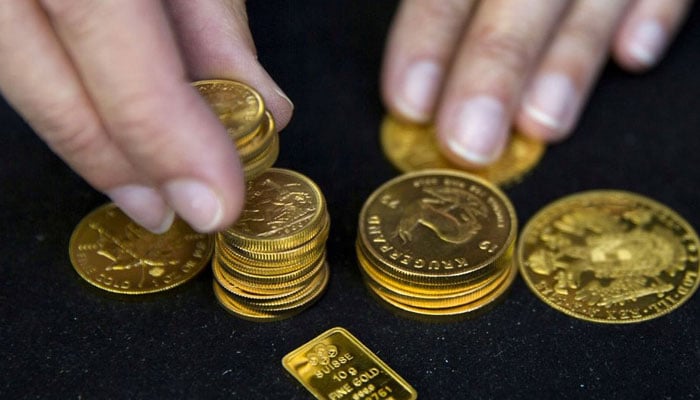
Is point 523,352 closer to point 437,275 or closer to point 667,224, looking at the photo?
point 437,275

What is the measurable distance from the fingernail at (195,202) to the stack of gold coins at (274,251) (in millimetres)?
113

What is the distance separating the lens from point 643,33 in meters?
1.38

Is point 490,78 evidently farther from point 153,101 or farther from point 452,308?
point 153,101

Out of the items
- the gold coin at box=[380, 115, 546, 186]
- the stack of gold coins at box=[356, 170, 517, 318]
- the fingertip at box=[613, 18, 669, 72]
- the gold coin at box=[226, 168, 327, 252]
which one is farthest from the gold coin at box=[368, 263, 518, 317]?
the fingertip at box=[613, 18, 669, 72]

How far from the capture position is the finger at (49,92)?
32.8 inches

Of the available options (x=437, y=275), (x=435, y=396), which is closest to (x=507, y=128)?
(x=437, y=275)

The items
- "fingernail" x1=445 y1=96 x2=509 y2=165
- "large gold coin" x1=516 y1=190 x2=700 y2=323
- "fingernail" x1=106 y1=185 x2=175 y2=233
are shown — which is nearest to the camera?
"fingernail" x1=106 y1=185 x2=175 y2=233

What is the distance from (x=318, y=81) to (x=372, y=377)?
0.51 metres

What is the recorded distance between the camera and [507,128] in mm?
1206

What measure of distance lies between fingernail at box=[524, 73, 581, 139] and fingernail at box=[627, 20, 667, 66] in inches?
6.7

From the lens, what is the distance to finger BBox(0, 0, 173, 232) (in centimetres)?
83

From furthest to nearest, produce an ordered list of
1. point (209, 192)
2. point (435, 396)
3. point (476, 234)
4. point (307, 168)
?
point (307, 168), point (476, 234), point (435, 396), point (209, 192)

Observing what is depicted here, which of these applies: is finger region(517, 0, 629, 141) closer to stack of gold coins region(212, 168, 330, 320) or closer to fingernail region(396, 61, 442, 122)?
fingernail region(396, 61, 442, 122)

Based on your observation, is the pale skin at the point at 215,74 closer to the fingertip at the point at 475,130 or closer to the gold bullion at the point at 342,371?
the fingertip at the point at 475,130
